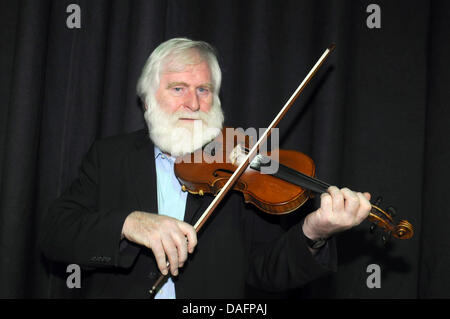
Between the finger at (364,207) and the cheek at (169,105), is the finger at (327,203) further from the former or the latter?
the cheek at (169,105)

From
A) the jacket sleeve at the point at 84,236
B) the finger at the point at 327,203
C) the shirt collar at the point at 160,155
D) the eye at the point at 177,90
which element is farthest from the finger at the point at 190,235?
the eye at the point at 177,90

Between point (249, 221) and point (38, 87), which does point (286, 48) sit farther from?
point (38, 87)

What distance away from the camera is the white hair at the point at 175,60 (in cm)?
137

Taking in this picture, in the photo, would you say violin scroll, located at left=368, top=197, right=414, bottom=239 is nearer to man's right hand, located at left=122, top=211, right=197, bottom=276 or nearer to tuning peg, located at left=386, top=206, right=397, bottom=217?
tuning peg, located at left=386, top=206, right=397, bottom=217

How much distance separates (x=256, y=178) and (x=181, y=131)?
0.30 m

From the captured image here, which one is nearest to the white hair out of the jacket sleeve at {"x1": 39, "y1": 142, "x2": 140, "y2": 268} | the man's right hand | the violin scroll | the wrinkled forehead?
the wrinkled forehead

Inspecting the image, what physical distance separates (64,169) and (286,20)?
43.7 inches

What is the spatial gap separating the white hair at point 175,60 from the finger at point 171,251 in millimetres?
607

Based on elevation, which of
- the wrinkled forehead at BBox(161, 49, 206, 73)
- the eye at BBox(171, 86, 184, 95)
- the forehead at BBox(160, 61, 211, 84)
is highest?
the wrinkled forehead at BBox(161, 49, 206, 73)

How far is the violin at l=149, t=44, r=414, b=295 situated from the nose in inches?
5.3

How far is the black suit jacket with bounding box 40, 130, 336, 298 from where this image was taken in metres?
1.12

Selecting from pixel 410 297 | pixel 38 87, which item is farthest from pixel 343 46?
pixel 38 87
